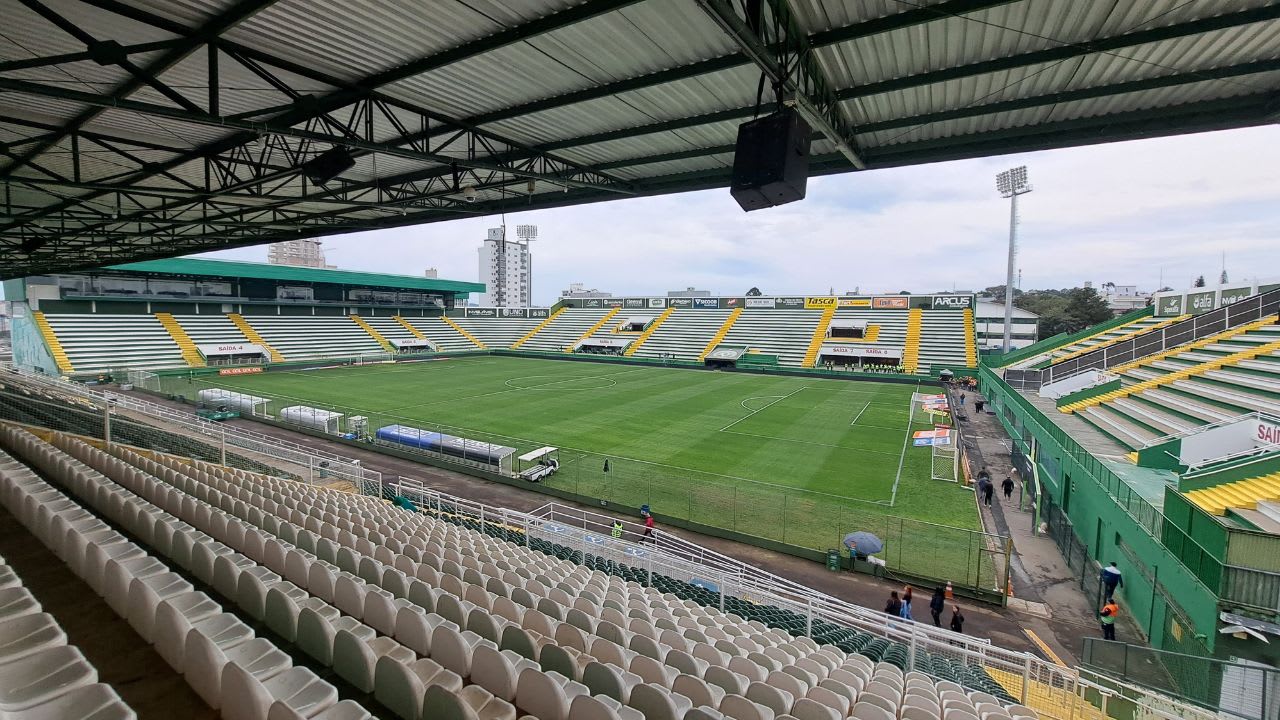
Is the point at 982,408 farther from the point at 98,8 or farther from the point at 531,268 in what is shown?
the point at 531,268

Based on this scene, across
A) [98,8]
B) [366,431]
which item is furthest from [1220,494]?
[366,431]

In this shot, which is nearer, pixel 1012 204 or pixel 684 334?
pixel 1012 204

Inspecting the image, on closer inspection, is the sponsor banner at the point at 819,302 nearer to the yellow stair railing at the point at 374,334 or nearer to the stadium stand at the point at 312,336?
the yellow stair railing at the point at 374,334

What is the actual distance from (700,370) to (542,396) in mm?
18948

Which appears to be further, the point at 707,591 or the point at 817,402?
the point at 817,402

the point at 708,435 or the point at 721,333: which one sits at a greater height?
the point at 721,333

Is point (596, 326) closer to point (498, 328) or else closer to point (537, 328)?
point (537, 328)

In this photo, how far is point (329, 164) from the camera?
28.7 feet

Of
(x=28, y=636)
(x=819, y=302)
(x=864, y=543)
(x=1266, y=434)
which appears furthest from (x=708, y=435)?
(x=819, y=302)

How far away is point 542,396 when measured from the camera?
105 feet

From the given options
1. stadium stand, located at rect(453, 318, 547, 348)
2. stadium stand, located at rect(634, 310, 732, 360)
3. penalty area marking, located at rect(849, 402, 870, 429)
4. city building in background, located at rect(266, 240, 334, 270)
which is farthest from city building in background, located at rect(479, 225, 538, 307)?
penalty area marking, located at rect(849, 402, 870, 429)

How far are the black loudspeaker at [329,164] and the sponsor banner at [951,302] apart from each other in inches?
2154

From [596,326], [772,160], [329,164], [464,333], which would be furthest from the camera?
[464,333]

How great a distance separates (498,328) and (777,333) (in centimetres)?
3547
